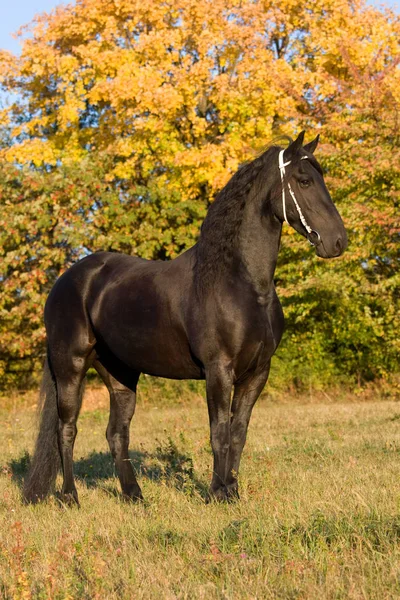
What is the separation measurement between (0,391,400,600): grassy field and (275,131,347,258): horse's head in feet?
5.60

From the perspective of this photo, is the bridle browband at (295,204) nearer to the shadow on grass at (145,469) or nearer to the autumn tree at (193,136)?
the shadow on grass at (145,469)

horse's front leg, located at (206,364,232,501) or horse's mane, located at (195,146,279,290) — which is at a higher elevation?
horse's mane, located at (195,146,279,290)

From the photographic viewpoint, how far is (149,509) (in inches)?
212

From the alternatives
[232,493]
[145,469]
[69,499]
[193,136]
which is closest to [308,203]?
[232,493]

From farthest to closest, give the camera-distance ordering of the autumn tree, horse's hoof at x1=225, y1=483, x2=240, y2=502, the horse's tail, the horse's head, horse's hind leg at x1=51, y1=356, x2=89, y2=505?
1. the autumn tree
2. horse's hind leg at x1=51, y1=356, x2=89, y2=505
3. the horse's tail
4. horse's hoof at x1=225, y1=483, x2=240, y2=502
5. the horse's head

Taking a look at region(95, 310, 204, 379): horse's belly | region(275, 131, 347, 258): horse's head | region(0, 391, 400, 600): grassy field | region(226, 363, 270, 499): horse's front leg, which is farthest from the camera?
region(95, 310, 204, 379): horse's belly

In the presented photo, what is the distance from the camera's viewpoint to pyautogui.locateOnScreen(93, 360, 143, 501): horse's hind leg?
6.49 m

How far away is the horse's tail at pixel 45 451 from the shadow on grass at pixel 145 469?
22.8 inches

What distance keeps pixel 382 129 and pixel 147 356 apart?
10.8 meters

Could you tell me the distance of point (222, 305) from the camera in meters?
5.38

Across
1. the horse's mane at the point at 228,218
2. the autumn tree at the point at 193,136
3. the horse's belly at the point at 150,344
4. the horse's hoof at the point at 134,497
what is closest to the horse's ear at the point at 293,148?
the horse's mane at the point at 228,218

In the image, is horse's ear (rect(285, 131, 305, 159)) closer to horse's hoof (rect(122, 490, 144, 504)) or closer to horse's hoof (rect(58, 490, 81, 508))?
horse's hoof (rect(122, 490, 144, 504))

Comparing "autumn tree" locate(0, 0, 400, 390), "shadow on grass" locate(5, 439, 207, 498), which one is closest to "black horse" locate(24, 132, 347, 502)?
"shadow on grass" locate(5, 439, 207, 498)

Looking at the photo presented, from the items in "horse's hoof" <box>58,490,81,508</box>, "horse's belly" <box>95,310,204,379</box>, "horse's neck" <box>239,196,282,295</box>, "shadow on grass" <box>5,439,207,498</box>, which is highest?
"horse's neck" <box>239,196,282,295</box>
